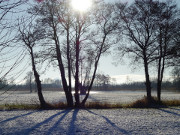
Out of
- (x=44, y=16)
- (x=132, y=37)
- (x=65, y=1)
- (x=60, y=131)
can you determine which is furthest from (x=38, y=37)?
(x=60, y=131)

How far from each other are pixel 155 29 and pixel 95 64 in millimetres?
6820

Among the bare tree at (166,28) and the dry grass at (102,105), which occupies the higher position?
the bare tree at (166,28)

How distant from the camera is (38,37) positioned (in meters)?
16.3

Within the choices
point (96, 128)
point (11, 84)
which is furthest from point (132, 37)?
point (11, 84)

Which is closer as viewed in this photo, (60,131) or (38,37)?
(60,131)

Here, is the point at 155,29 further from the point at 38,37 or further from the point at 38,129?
the point at 38,129

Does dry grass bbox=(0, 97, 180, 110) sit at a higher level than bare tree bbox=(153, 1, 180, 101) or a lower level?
lower

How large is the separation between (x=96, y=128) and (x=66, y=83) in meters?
10.6

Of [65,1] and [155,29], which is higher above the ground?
[65,1]

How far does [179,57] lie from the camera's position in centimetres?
1917

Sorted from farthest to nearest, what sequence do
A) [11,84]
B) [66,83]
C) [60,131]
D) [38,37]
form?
[66,83], [38,37], [60,131], [11,84]

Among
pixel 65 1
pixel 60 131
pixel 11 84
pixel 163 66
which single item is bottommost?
pixel 60 131

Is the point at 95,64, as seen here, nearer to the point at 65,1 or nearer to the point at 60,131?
the point at 65,1

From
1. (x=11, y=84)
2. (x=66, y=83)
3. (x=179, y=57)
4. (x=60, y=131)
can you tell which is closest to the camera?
(x=11, y=84)
